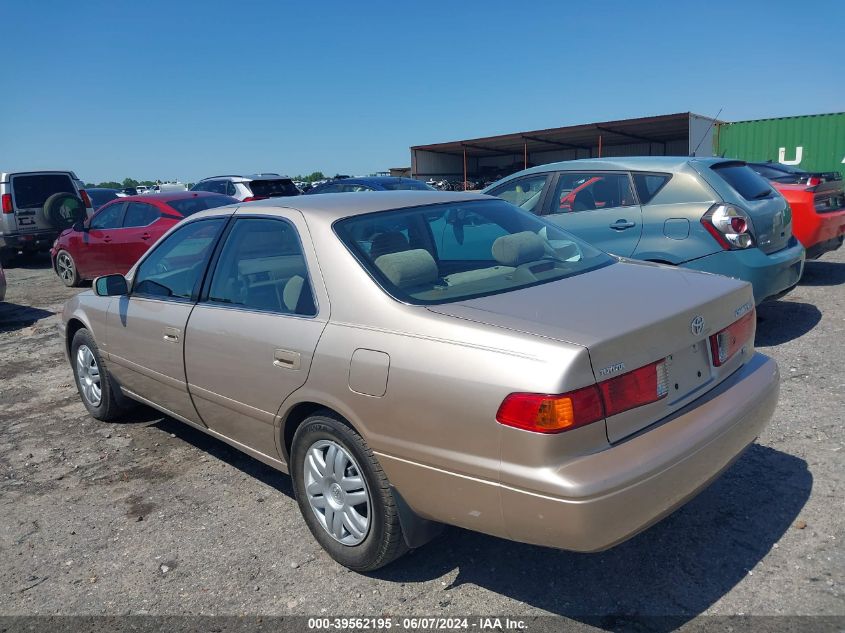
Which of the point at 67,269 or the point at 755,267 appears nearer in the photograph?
the point at 755,267

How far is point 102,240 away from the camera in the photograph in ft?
34.1

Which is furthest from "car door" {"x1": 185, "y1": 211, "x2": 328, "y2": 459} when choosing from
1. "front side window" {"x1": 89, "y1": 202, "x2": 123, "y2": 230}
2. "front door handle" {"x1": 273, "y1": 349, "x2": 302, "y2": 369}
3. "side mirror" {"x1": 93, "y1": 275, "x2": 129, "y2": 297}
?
"front side window" {"x1": 89, "y1": 202, "x2": 123, "y2": 230}

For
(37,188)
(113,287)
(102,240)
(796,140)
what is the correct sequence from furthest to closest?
(796,140), (37,188), (102,240), (113,287)

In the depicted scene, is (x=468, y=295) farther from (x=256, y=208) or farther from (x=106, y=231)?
(x=106, y=231)

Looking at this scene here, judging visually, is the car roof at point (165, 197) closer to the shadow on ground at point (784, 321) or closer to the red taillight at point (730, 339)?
the shadow on ground at point (784, 321)

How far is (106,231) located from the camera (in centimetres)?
1038

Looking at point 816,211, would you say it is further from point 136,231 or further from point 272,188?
point 272,188

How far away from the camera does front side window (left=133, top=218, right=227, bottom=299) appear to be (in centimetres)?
380

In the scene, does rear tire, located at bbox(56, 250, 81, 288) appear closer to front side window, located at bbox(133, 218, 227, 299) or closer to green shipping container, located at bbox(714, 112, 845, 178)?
front side window, located at bbox(133, 218, 227, 299)

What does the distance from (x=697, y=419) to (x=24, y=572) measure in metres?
3.01

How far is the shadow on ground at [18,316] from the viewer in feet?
28.5

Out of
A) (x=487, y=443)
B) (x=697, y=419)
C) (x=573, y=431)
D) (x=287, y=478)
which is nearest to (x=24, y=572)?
(x=287, y=478)

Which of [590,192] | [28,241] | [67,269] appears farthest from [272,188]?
[590,192]

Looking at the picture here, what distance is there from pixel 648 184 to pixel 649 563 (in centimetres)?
385
